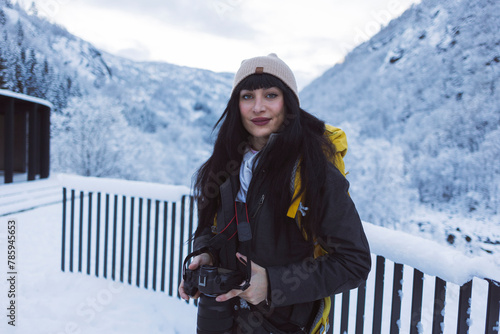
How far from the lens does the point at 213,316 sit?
4.03ft

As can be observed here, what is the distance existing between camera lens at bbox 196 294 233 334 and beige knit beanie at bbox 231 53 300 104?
0.98 meters

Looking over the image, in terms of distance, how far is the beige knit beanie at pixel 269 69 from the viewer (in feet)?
4.55

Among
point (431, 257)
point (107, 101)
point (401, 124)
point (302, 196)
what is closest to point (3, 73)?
point (107, 101)

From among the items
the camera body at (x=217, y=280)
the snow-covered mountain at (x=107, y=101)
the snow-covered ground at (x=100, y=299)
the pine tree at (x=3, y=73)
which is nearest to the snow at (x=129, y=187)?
the snow-covered ground at (x=100, y=299)

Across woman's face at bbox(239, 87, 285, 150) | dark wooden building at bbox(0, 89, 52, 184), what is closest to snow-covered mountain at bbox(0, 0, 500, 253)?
dark wooden building at bbox(0, 89, 52, 184)

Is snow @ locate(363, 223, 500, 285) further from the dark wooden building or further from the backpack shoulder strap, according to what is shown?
the dark wooden building

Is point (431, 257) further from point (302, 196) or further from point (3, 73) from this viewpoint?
point (3, 73)

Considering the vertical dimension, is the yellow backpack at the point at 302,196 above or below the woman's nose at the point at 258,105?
below

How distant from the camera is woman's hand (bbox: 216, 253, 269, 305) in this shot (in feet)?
3.69

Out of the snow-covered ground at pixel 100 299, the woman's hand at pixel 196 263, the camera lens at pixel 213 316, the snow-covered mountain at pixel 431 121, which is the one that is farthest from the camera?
the snow-covered mountain at pixel 431 121

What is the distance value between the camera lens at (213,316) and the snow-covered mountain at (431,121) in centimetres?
1329

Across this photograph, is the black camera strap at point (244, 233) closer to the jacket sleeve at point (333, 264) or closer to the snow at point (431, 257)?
the jacket sleeve at point (333, 264)

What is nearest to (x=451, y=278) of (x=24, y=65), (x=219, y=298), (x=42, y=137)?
(x=219, y=298)

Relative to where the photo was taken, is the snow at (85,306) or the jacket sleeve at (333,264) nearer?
the jacket sleeve at (333,264)
